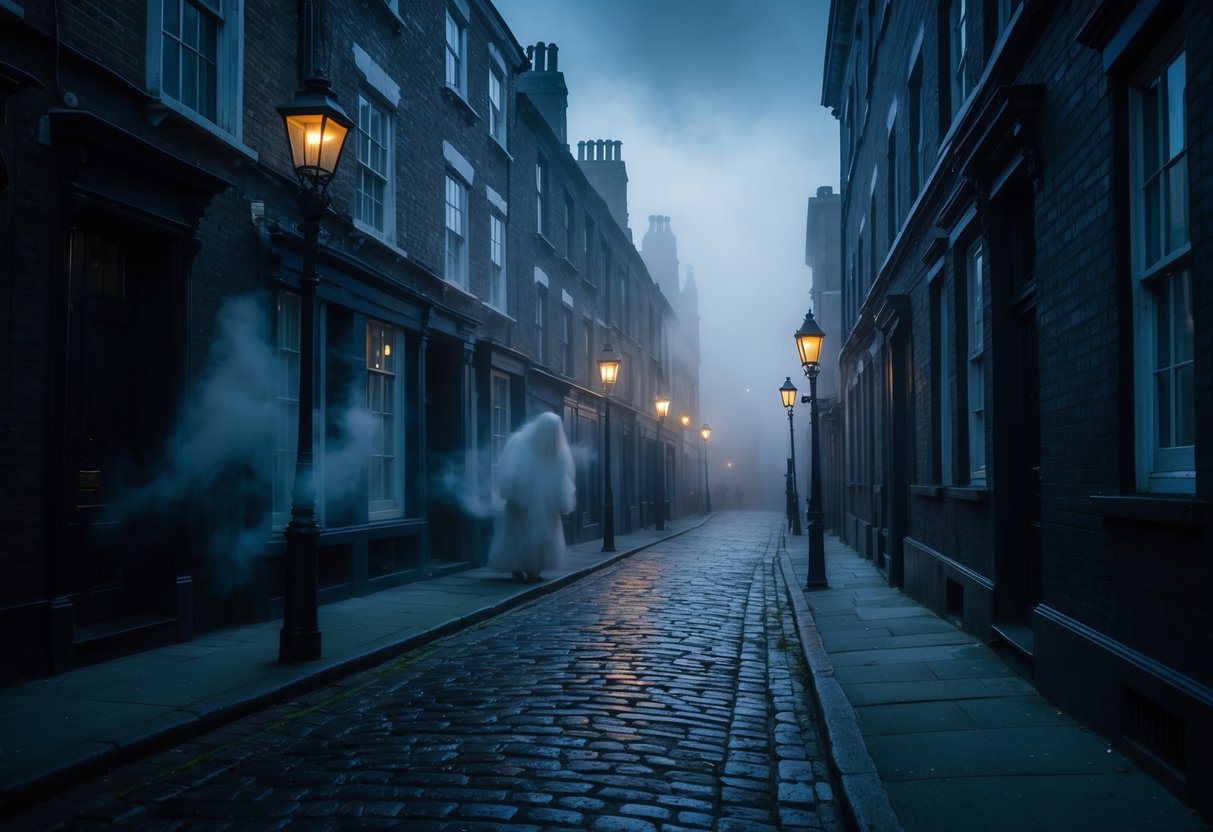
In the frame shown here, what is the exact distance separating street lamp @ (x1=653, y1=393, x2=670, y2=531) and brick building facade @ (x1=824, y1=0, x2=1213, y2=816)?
16867mm

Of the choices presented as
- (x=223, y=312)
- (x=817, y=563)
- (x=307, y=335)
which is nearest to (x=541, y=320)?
(x=817, y=563)

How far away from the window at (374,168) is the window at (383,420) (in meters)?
1.39

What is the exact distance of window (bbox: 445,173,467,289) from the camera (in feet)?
54.4

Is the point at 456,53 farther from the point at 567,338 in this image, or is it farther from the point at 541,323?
the point at 567,338

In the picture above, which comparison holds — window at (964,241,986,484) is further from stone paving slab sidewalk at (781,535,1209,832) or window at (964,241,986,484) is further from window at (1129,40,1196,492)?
window at (1129,40,1196,492)

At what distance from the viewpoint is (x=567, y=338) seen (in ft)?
83.0

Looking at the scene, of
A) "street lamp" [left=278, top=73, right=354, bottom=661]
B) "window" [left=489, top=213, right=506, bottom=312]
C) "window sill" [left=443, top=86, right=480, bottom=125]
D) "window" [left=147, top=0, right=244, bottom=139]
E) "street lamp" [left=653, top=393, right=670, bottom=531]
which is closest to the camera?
"street lamp" [left=278, top=73, right=354, bottom=661]


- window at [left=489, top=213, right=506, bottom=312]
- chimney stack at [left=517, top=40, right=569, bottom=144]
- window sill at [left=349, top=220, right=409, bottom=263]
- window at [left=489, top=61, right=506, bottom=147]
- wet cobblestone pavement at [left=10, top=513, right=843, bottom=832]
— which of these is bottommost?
wet cobblestone pavement at [left=10, top=513, right=843, bottom=832]

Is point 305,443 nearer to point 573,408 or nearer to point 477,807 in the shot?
point 477,807

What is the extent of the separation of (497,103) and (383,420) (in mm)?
8106

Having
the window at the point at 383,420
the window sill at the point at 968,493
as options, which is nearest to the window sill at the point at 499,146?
the window at the point at 383,420

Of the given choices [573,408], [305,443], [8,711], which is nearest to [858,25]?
[573,408]

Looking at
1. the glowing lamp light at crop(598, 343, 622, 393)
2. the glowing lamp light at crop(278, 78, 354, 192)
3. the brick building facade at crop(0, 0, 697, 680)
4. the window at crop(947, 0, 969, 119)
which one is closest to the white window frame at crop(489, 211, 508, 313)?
the brick building facade at crop(0, 0, 697, 680)

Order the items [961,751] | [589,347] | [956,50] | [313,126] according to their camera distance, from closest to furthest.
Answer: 1. [961,751]
2. [313,126]
3. [956,50]
4. [589,347]
